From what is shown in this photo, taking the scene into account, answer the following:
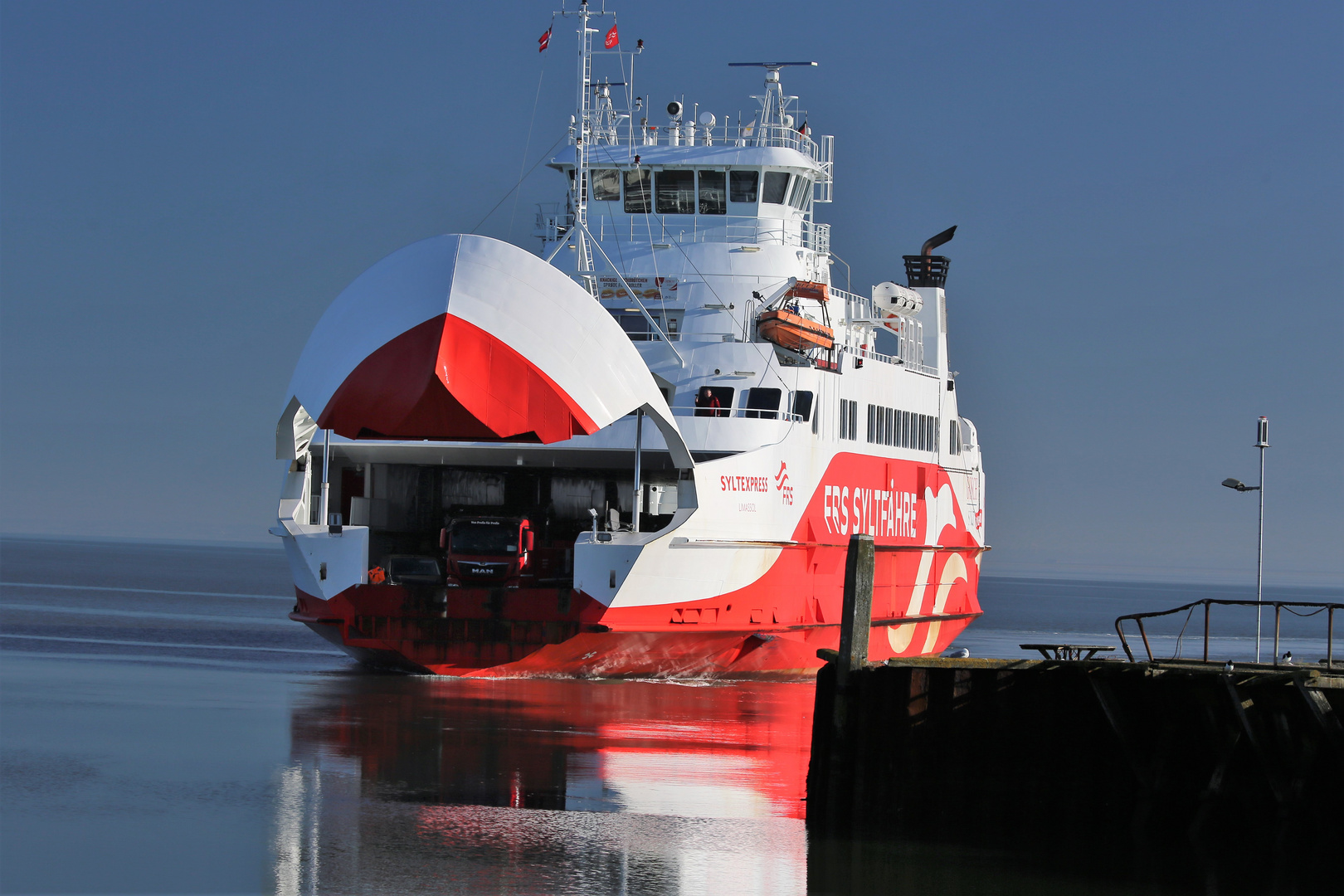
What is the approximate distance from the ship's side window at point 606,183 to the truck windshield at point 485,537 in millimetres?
7153

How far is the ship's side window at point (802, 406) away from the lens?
71.5 ft

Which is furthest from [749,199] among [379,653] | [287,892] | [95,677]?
[287,892]

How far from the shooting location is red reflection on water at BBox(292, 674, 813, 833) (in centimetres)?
1364

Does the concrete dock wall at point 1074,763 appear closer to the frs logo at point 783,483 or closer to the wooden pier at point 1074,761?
the wooden pier at point 1074,761

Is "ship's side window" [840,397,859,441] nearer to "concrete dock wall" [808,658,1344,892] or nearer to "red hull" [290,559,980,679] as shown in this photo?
"red hull" [290,559,980,679]

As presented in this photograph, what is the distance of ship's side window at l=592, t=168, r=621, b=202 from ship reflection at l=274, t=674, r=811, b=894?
8.68 meters

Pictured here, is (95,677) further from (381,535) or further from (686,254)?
(686,254)

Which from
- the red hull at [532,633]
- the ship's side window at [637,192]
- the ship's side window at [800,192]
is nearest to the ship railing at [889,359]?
the ship's side window at [800,192]

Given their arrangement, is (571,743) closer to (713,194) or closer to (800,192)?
(713,194)

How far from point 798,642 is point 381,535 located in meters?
6.24

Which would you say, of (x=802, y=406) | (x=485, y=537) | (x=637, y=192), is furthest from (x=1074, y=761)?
(x=637, y=192)

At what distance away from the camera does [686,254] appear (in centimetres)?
2400

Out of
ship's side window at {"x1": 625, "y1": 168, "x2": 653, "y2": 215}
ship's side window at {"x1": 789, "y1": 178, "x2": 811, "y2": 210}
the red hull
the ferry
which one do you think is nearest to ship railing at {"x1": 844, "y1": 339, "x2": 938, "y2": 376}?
the ferry

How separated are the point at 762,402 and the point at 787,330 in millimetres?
1187
